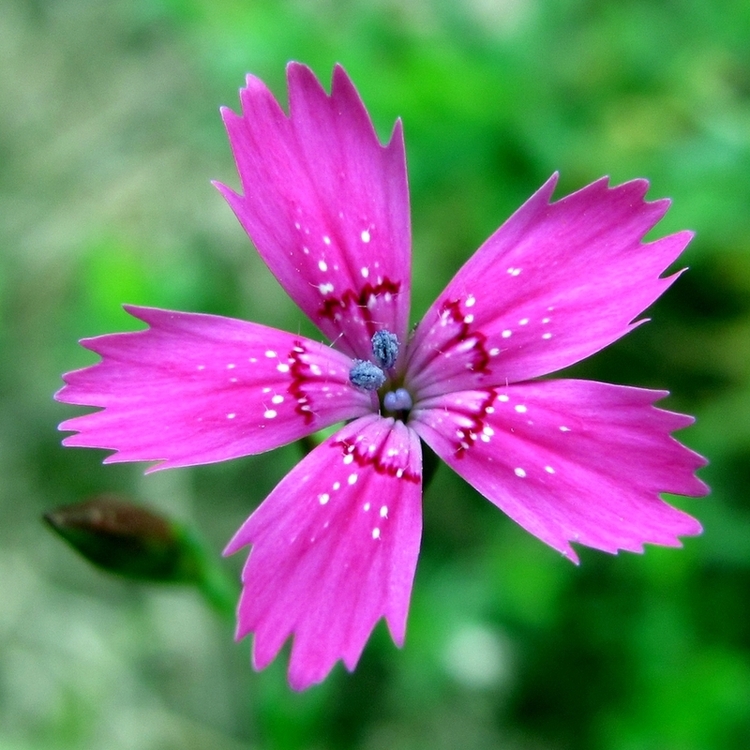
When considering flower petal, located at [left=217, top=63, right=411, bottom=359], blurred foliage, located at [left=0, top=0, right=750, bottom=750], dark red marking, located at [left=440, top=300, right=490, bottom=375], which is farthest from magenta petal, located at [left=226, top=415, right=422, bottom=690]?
blurred foliage, located at [left=0, top=0, right=750, bottom=750]

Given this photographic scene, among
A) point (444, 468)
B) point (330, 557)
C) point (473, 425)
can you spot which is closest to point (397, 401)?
point (473, 425)

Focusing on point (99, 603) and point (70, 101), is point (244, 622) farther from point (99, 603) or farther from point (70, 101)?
point (70, 101)

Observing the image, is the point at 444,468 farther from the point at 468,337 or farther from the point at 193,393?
the point at 193,393

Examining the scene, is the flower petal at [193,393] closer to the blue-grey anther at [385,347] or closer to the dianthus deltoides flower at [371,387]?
the dianthus deltoides flower at [371,387]

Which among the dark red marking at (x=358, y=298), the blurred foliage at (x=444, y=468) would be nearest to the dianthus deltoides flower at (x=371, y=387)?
the dark red marking at (x=358, y=298)

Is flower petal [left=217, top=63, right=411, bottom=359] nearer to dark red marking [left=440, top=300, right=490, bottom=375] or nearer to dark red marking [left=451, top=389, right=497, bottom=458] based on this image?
dark red marking [left=440, top=300, right=490, bottom=375]
